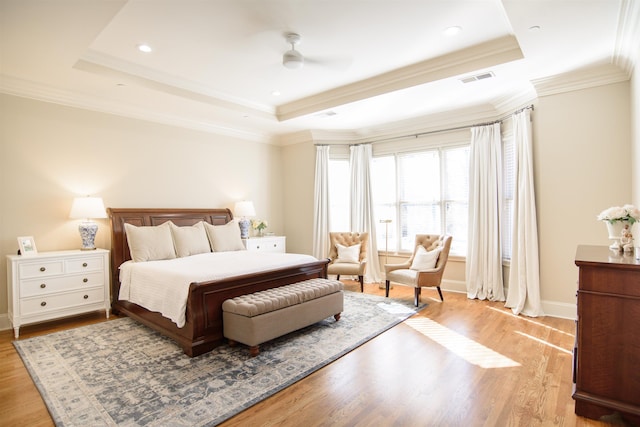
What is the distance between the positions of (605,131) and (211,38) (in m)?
4.24

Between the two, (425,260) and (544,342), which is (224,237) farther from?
(544,342)

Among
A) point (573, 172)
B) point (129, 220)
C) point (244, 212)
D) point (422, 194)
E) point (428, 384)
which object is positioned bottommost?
point (428, 384)

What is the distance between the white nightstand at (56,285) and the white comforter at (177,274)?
0.88 feet

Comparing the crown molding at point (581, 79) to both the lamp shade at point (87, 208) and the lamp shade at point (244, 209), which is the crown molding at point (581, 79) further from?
the lamp shade at point (87, 208)

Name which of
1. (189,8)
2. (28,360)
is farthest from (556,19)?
(28,360)

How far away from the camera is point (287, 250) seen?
6965mm

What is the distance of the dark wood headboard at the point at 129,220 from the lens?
439cm

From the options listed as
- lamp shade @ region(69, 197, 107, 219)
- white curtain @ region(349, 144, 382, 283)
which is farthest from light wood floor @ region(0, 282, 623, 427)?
white curtain @ region(349, 144, 382, 283)

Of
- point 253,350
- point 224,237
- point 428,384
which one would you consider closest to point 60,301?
point 224,237

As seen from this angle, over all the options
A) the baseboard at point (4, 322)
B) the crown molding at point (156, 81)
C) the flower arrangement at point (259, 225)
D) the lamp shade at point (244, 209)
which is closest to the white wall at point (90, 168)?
the baseboard at point (4, 322)

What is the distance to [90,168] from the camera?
443 cm

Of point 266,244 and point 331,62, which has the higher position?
point 331,62

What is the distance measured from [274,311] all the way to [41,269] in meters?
2.66

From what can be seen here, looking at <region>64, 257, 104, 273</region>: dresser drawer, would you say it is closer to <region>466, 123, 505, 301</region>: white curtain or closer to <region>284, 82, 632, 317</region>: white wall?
<region>466, 123, 505, 301</region>: white curtain
